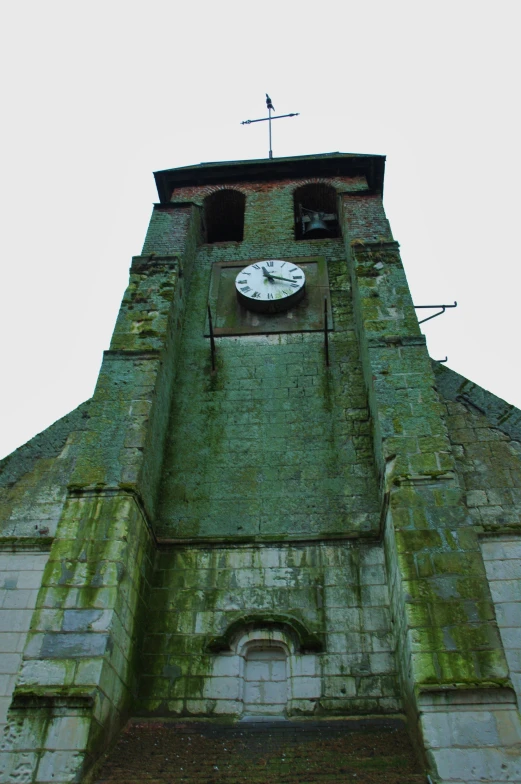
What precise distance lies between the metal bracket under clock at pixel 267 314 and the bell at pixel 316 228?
1172mm

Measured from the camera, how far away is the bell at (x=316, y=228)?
1177 centimetres

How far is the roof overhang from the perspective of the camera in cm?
1298

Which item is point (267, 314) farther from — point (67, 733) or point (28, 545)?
point (67, 733)

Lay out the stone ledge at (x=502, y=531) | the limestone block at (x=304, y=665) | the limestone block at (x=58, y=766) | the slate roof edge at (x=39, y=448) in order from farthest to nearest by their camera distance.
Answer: the slate roof edge at (x=39, y=448) → the stone ledge at (x=502, y=531) → the limestone block at (x=304, y=665) → the limestone block at (x=58, y=766)

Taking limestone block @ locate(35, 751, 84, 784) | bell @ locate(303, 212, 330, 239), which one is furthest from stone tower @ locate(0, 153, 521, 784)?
bell @ locate(303, 212, 330, 239)

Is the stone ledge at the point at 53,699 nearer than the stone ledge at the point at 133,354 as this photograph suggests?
Yes

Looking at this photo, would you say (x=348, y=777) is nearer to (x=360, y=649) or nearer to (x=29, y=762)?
(x=360, y=649)

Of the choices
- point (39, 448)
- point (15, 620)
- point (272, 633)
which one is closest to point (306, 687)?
point (272, 633)

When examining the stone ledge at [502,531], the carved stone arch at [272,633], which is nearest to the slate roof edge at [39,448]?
the carved stone arch at [272,633]

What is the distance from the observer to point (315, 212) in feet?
40.7

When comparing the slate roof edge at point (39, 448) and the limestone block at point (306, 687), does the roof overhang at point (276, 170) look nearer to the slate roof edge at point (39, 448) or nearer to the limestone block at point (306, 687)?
the slate roof edge at point (39, 448)

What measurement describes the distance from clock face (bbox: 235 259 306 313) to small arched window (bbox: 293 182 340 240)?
5.77ft

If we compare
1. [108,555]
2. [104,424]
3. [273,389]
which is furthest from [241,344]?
[108,555]

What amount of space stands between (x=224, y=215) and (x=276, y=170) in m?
1.43
